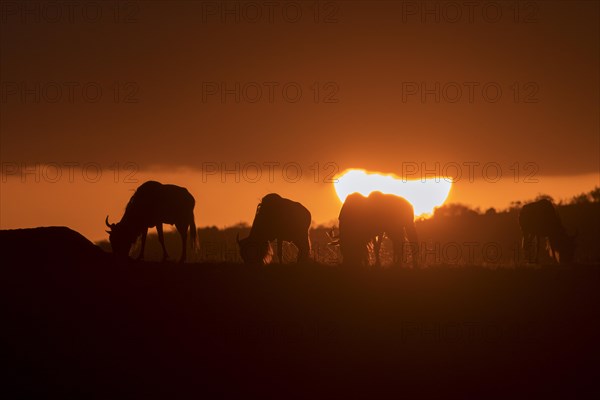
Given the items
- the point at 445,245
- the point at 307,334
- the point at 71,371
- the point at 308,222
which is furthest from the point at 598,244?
the point at 71,371

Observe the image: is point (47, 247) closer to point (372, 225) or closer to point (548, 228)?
point (372, 225)

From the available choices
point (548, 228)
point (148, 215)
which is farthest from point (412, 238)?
point (148, 215)

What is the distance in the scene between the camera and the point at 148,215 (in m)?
26.1

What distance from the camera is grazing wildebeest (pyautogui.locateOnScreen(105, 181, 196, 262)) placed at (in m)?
26.1

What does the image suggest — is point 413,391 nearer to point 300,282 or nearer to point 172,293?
point 300,282

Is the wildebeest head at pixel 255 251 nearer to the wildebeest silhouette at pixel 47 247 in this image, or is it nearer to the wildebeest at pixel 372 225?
the wildebeest at pixel 372 225

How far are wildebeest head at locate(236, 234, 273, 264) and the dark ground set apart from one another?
3.39 meters

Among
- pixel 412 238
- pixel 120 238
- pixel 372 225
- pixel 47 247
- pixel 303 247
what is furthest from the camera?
pixel 303 247

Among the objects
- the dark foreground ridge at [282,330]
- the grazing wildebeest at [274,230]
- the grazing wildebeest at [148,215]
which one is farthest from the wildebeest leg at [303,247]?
the dark foreground ridge at [282,330]

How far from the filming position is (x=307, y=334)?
2173 cm

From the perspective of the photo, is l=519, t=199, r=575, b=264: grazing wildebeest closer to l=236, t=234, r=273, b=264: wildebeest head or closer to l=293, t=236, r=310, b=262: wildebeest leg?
l=293, t=236, r=310, b=262: wildebeest leg

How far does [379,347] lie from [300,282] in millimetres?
3117

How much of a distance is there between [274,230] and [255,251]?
985 millimetres

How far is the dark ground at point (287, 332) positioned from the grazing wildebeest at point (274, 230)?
3.61 metres
